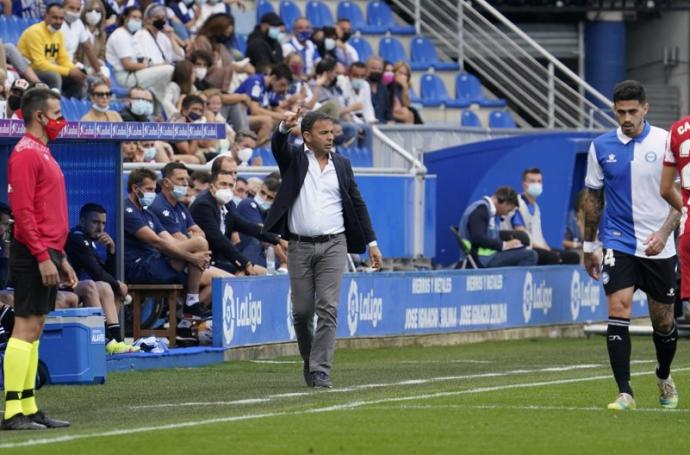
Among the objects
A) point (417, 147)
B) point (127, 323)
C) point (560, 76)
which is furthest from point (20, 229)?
point (560, 76)

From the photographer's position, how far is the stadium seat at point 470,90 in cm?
2794

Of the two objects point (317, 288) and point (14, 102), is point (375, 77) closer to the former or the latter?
point (14, 102)

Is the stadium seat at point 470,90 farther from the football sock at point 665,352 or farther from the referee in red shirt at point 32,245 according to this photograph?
the referee in red shirt at point 32,245

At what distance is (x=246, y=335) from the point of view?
1645 centimetres

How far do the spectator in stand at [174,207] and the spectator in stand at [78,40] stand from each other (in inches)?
146

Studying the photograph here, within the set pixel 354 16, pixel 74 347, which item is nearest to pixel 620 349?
pixel 74 347

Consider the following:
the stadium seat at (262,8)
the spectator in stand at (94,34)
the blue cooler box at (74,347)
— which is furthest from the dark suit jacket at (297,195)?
the stadium seat at (262,8)

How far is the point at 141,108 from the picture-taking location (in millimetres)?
19609

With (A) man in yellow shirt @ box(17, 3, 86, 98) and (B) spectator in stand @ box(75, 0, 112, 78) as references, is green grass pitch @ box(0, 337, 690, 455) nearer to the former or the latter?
(A) man in yellow shirt @ box(17, 3, 86, 98)

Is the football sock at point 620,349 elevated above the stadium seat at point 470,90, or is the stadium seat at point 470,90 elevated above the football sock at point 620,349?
the stadium seat at point 470,90

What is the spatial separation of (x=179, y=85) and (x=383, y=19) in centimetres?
782

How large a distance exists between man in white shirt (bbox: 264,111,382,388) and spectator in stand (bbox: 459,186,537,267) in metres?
8.03

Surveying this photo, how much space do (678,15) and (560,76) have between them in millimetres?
2554

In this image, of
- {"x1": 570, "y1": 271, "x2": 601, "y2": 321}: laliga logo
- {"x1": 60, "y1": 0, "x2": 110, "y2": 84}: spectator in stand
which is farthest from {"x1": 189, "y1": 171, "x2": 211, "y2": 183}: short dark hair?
{"x1": 570, "y1": 271, "x2": 601, "y2": 321}: laliga logo
